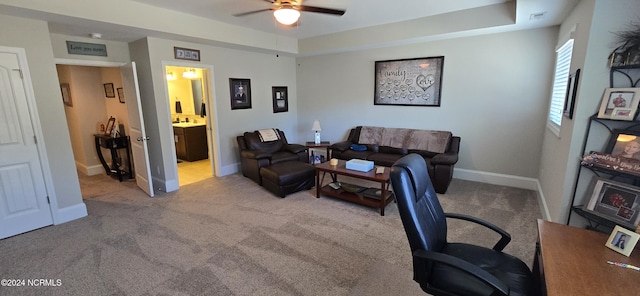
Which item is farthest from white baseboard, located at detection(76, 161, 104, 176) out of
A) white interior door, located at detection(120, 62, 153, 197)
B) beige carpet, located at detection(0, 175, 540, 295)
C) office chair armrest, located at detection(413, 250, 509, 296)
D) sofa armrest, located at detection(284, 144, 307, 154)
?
office chair armrest, located at detection(413, 250, 509, 296)

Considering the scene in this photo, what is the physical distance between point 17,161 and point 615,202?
5284 mm

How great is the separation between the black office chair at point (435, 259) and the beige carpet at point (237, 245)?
627 mm

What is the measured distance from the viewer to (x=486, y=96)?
4168 millimetres

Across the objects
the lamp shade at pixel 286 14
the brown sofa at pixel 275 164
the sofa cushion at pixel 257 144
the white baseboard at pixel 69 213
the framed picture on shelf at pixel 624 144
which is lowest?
the white baseboard at pixel 69 213

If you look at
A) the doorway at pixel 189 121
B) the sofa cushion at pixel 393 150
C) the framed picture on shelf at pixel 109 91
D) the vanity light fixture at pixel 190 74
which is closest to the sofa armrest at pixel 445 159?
the sofa cushion at pixel 393 150

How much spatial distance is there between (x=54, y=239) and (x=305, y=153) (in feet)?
11.1

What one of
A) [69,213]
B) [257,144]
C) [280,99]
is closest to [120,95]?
[69,213]

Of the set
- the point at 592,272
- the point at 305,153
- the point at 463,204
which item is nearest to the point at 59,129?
the point at 305,153

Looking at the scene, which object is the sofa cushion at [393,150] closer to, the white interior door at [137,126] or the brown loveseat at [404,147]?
the brown loveseat at [404,147]

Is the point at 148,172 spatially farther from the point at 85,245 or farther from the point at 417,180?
the point at 417,180

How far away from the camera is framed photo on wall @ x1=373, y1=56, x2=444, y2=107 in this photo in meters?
4.53

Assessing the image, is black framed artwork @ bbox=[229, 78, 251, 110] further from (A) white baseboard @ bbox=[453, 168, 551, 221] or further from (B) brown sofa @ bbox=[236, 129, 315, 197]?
(A) white baseboard @ bbox=[453, 168, 551, 221]

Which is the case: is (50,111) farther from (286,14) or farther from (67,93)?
(286,14)

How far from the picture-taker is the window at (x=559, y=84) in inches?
115
